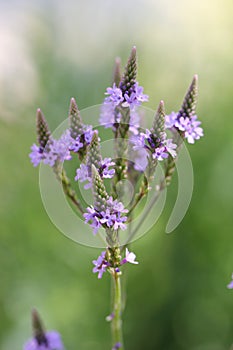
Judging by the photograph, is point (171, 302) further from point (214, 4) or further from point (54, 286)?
point (214, 4)

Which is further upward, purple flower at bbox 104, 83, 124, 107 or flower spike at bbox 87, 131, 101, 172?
purple flower at bbox 104, 83, 124, 107

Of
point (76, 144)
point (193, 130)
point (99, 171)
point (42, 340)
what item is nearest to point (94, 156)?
point (99, 171)

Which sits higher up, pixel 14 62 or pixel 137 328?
pixel 14 62

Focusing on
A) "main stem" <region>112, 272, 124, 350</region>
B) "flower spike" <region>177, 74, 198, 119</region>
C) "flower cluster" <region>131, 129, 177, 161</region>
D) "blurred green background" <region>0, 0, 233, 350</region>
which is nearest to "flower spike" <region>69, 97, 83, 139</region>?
"flower cluster" <region>131, 129, 177, 161</region>

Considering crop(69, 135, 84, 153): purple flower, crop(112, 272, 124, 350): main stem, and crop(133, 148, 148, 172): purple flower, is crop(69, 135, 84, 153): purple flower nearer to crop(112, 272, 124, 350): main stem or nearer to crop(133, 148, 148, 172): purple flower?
crop(133, 148, 148, 172): purple flower

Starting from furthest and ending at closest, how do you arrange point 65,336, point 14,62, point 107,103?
point 14,62, point 65,336, point 107,103

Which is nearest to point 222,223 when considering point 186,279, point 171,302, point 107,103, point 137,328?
point 186,279

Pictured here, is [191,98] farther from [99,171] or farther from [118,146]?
[99,171]
